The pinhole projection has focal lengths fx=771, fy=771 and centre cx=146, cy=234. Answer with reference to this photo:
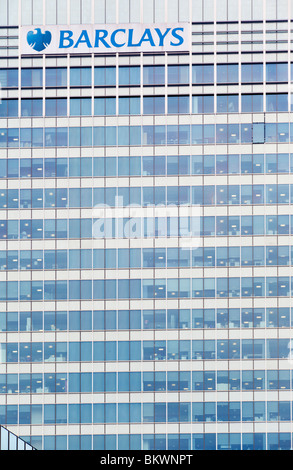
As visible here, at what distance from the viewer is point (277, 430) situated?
2997 inches

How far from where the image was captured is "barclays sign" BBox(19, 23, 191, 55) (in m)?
77.1

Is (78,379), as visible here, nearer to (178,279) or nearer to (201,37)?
(178,279)

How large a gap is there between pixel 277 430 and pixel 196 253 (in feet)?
63.0

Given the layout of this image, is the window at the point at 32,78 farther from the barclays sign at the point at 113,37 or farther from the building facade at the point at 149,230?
the barclays sign at the point at 113,37

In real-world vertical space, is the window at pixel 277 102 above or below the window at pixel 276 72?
below

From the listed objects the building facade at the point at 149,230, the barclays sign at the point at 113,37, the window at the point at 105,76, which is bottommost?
the building facade at the point at 149,230

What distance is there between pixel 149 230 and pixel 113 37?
19641 millimetres

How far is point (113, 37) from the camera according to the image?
253 feet

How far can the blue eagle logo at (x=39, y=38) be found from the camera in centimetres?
7750

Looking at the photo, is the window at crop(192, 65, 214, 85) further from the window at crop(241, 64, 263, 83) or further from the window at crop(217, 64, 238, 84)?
the window at crop(241, 64, 263, 83)

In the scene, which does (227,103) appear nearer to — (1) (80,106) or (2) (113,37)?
(2) (113,37)

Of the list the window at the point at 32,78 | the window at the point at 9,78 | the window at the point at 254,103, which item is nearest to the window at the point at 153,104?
the window at the point at 254,103

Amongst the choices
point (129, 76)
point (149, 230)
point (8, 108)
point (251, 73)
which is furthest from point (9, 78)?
point (251, 73)

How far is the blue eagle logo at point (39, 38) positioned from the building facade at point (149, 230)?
22 cm
